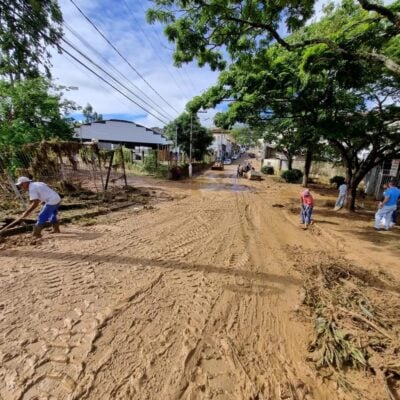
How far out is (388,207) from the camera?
8930 millimetres

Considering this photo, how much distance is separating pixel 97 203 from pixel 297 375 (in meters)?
8.97

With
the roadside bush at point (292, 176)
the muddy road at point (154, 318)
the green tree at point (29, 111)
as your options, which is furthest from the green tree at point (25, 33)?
the roadside bush at point (292, 176)

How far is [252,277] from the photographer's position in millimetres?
4797

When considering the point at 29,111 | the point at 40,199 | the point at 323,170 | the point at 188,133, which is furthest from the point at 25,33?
the point at 323,170

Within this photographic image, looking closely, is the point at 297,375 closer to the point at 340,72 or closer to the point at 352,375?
the point at 352,375

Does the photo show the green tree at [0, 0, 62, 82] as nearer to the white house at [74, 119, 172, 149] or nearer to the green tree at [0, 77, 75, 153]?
the green tree at [0, 77, 75, 153]

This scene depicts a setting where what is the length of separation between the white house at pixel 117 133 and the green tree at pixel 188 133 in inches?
344

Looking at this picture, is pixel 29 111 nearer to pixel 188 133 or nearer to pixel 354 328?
pixel 354 328

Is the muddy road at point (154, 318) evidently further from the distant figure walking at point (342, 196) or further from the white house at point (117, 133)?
the white house at point (117, 133)

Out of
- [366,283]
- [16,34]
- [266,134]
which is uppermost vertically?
[16,34]

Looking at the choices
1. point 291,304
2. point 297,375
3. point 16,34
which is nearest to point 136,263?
point 291,304

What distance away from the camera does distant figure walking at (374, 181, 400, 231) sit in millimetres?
8867

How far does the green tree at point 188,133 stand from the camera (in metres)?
29.7

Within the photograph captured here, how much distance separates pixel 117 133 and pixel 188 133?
18.0 meters
